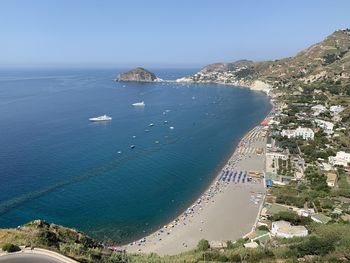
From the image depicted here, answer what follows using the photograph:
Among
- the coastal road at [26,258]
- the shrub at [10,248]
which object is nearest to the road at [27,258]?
the coastal road at [26,258]

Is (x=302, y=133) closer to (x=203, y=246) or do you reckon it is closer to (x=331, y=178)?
(x=331, y=178)

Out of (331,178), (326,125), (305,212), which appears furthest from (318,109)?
(305,212)

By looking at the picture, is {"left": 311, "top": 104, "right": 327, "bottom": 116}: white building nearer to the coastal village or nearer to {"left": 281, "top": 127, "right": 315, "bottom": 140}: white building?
the coastal village

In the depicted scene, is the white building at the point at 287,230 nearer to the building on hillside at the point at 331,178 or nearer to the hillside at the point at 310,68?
the building on hillside at the point at 331,178

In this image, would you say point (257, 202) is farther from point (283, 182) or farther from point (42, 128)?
point (42, 128)

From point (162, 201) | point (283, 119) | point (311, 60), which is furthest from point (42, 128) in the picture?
point (311, 60)
